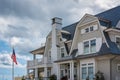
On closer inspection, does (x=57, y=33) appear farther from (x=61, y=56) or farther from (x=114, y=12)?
(x=114, y=12)

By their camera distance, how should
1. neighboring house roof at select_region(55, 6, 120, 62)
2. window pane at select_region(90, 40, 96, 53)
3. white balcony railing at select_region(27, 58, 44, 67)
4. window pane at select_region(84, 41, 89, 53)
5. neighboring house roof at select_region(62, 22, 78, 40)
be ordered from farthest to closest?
white balcony railing at select_region(27, 58, 44, 67) → neighboring house roof at select_region(62, 22, 78, 40) → window pane at select_region(84, 41, 89, 53) → window pane at select_region(90, 40, 96, 53) → neighboring house roof at select_region(55, 6, 120, 62)

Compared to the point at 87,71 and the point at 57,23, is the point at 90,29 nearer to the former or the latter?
the point at 87,71

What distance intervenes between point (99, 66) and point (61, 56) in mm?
8713

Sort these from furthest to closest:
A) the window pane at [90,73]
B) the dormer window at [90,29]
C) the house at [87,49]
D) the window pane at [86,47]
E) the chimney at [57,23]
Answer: the chimney at [57,23] < the window pane at [86,47] < the dormer window at [90,29] < the window pane at [90,73] < the house at [87,49]

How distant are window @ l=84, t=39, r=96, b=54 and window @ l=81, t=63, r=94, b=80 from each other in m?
1.58

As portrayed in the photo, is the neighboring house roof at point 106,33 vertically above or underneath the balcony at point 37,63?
above

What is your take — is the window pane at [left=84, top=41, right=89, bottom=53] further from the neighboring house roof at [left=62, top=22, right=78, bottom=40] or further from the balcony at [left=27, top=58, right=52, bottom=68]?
the balcony at [left=27, top=58, right=52, bottom=68]

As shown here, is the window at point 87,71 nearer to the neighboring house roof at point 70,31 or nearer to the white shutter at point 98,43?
the white shutter at point 98,43

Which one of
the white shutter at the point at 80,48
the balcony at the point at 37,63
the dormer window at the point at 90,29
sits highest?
the dormer window at the point at 90,29

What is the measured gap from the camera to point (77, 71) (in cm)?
3039

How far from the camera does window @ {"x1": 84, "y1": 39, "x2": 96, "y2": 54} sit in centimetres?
2809

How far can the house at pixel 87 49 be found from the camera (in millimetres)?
26203

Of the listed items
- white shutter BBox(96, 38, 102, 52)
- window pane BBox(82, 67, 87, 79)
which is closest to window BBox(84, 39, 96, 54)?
white shutter BBox(96, 38, 102, 52)

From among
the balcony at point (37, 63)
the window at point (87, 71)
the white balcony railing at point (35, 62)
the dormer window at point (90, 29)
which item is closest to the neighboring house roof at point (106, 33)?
the dormer window at point (90, 29)
